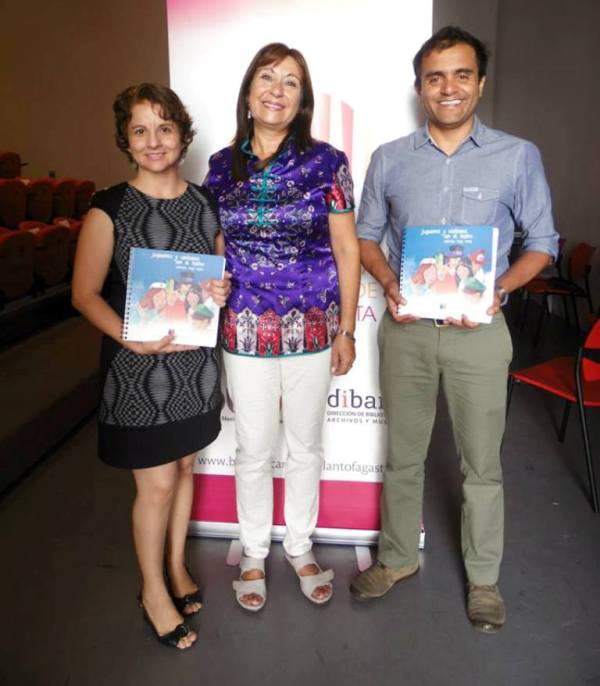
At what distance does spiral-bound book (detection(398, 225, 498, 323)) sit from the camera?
1.63 metres

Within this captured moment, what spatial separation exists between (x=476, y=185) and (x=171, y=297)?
916mm

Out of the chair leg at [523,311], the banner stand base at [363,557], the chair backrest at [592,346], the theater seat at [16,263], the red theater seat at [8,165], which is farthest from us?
the red theater seat at [8,165]

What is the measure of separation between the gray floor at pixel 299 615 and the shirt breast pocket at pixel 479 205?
130cm

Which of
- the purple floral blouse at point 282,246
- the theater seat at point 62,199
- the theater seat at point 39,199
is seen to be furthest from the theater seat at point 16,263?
the purple floral blouse at point 282,246

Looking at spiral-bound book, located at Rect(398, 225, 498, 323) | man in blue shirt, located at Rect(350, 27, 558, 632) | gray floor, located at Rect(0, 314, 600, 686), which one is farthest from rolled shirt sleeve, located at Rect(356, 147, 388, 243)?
gray floor, located at Rect(0, 314, 600, 686)

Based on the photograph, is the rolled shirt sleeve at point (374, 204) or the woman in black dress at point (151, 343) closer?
the woman in black dress at point (151, 343)

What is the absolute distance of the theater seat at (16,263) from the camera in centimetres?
434

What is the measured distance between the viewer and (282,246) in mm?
1750

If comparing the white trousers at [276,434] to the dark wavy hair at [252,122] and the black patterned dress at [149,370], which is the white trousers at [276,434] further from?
the dark wavy hair at [252,122]

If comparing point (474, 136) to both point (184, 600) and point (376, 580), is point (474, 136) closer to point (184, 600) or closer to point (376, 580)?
point (376, 580)

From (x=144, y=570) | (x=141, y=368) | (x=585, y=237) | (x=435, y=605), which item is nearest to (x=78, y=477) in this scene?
(x=144, y=570)

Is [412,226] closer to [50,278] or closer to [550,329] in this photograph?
[50,278]

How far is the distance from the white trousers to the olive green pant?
0.24 meters

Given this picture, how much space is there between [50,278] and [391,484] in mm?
4077
